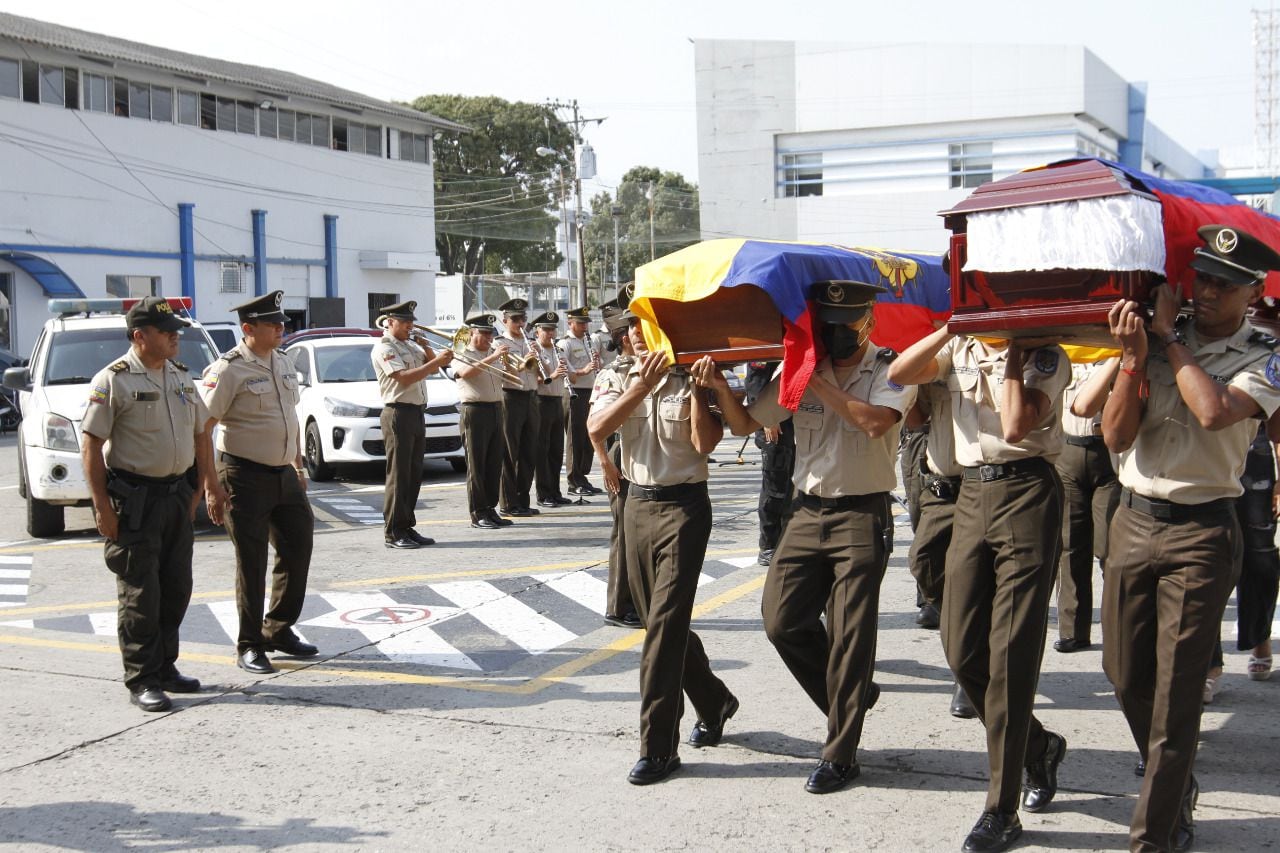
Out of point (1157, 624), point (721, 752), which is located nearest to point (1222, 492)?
point (1157, 624)

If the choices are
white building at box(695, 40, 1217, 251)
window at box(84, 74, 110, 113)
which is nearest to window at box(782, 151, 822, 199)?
white building at box(695, 40, 1217, 251)

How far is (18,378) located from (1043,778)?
9.60m

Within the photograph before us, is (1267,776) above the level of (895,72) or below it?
below

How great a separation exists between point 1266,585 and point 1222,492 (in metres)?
2.46

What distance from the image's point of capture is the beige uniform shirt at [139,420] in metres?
6.33

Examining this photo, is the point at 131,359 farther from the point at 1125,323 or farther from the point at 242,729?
the point at 1125,323

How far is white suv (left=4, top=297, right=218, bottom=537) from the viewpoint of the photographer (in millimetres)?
10938

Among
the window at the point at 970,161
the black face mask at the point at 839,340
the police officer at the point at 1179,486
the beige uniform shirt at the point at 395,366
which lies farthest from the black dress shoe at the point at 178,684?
the window at the point at 970,161

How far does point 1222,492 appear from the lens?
13.7 feet

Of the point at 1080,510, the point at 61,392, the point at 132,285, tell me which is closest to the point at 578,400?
the point at 61,392

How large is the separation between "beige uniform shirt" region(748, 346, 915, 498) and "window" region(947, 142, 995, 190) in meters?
47.0

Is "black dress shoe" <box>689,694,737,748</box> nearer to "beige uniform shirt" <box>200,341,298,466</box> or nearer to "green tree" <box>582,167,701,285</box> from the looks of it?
"beige uniform shirt" <box>200,341,298,466</box>

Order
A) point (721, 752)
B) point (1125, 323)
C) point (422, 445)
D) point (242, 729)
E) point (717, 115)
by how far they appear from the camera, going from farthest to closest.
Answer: point (717, 115) < point (422, 445) < point (242, 729) < point (721, 752) < point (1125, 323)

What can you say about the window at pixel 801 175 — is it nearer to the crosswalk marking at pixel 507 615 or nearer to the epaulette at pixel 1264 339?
the crosswalk marking at pixel 507 615
